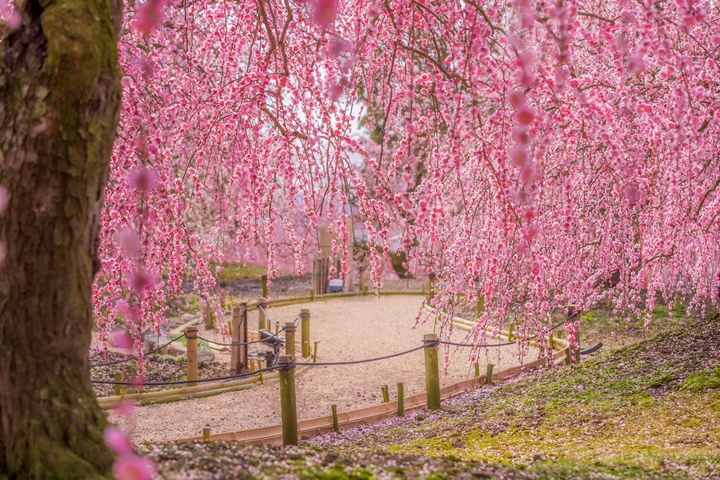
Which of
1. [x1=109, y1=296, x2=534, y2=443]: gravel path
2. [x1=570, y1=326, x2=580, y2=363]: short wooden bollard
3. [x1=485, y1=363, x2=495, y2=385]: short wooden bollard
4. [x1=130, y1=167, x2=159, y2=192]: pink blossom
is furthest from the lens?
[x1=570, y1=326, x2=580, y2=363]: short wooden bollard

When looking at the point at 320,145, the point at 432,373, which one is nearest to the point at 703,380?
the point at 432,373

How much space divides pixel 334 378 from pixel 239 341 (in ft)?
4.02

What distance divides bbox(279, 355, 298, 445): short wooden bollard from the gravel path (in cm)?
99

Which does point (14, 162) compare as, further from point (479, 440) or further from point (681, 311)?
point (681, 311)

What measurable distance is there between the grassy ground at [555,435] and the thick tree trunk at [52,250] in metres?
0.43

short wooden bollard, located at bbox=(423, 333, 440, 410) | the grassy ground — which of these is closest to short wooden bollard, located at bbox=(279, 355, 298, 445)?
the grassy ground

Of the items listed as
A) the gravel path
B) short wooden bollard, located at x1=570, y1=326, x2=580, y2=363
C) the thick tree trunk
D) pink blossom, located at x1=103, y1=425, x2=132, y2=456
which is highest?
the thick tree trunk

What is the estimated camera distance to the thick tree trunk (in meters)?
2.45

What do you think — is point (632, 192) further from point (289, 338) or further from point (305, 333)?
point (305, 333)

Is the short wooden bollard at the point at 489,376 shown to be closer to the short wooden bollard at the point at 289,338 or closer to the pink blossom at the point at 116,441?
the short wooden bollard at the point at 289,338

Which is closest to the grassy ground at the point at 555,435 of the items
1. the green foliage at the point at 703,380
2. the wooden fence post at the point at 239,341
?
the green foliage at the point at 703,380

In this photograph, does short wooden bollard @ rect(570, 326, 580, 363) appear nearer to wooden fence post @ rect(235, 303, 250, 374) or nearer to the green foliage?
the green foliage

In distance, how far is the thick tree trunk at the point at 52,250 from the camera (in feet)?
8.04

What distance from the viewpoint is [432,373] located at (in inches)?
250
